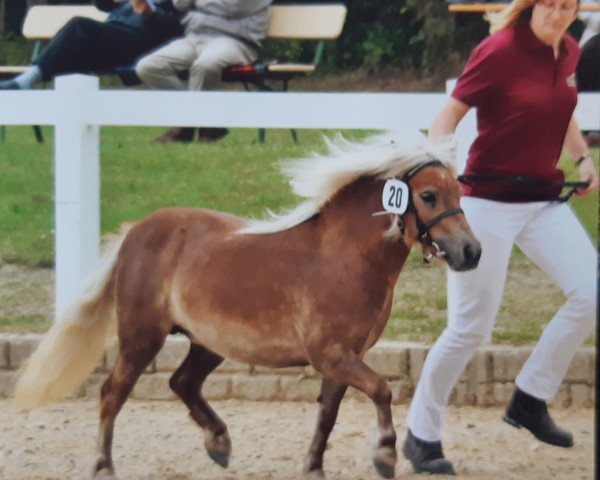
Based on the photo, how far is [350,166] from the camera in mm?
5461

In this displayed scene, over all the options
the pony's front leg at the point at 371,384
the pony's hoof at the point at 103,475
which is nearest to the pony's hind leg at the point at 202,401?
the pony's hoof at the point at 103,475

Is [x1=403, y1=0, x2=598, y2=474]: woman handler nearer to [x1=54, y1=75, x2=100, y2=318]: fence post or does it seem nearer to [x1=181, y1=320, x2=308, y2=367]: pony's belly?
[x1=181, y1=320, x2=308, y2=367]: pony's belly

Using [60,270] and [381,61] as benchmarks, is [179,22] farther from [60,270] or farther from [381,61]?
[381,61]

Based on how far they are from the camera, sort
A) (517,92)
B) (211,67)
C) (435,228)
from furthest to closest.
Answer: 1. (211,67)
2. (517,92)
3. (435,228)

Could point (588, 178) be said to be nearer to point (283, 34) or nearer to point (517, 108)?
point (517, 108)

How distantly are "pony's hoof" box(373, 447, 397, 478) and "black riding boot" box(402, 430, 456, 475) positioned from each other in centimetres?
67

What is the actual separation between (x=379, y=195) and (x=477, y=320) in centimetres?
71

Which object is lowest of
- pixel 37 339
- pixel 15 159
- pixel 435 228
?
pixel 15 159

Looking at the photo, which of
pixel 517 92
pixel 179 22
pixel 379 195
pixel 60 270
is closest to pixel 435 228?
pixel 379 195

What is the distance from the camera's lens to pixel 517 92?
5.63 metres

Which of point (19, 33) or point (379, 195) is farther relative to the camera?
point (19, 33)

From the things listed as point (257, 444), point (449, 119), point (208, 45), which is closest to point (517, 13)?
point (449, 119)

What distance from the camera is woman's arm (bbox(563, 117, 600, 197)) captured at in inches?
230

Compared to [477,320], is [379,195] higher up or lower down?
higher up
